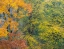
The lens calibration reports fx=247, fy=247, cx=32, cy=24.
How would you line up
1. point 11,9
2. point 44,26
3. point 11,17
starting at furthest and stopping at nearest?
point 44,26
point 11,9
point 11,17

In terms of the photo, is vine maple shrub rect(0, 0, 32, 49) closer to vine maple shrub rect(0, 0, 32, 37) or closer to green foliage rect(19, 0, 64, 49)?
vine maple shrub rect(0, 0, 32, 37)

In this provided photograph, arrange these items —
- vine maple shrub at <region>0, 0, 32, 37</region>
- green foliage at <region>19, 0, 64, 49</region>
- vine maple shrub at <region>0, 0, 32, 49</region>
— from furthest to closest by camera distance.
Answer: green foliage at <region>19, 0, 64, 49</region> < vine maple shrub at <region>0, 0, 32, 37</region> < vine maple shrub at <region>0, 0, 32, 49</region>

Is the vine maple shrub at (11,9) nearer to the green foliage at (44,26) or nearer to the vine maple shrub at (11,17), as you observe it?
the vine maple shrub at (11,17)

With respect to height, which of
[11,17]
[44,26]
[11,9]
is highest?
[11,9]

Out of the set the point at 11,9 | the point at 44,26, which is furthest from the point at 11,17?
the point at 44,26

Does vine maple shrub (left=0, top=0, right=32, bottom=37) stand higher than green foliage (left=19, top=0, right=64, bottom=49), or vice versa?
vine maple shrub (left=0, top=0, right=32, bottom=37)

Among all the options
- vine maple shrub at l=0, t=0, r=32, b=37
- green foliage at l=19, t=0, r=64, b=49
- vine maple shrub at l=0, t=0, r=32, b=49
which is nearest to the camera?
vine maple shrub at l=0, t=0, r=32, b=49

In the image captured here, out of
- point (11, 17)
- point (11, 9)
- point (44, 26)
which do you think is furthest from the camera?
point (44, 26)

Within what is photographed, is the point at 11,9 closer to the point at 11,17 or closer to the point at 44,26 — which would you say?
the point at 11,17

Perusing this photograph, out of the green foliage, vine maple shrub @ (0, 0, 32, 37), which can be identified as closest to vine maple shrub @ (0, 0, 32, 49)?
vine maple shrub @ (0, 0, 32, 37)

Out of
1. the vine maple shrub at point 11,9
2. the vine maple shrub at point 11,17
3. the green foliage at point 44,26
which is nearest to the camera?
the vine maple shrub at point 11,17

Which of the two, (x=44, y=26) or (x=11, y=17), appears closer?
(x=11, y=17)

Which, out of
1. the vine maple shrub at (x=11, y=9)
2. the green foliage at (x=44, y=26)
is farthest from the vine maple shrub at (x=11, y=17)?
the green foliage at (x=44, y=26)
